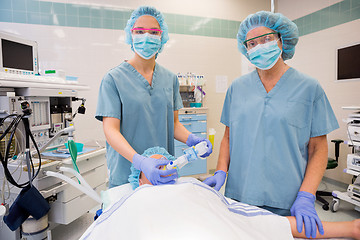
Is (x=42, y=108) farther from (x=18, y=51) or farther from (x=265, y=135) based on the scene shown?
(x=265, y=135)

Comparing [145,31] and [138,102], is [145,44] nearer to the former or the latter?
[145,31]

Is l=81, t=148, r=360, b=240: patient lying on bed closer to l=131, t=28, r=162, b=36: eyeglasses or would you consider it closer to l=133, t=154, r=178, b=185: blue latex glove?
l=133, t=154, r=178, b=185: blue latex glove

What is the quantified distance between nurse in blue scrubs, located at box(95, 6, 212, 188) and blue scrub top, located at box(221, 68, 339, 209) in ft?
0.74

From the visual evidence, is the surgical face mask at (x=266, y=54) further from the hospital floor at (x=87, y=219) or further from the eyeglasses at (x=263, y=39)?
the hospital floor at (x=87, y=219)

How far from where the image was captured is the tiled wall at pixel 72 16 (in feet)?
10.7

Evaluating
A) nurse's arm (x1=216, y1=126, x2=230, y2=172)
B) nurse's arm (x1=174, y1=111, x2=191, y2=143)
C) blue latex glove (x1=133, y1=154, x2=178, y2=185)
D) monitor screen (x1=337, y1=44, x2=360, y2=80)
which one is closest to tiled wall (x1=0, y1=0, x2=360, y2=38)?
monitor screen (x1=337, y1=44, x2=360, y2=80)

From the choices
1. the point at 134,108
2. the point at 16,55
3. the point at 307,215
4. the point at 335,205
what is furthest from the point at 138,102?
the point at 335,205

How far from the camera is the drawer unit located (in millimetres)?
3453

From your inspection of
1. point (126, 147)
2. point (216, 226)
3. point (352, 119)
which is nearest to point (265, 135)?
point (216, 226)

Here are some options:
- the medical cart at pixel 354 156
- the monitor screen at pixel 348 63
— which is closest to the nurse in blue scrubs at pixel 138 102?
the medical cart at pixel 354 156

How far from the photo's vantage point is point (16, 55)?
72.6 inches

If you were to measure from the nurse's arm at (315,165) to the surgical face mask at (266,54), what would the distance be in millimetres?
414

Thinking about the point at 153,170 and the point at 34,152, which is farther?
the point at 34,152

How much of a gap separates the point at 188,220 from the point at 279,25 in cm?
98
